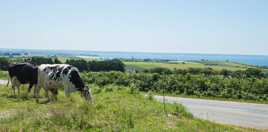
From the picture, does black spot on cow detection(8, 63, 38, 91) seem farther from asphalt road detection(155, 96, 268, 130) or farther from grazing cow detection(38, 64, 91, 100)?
asphalt road detection(155, 96, 268, 130)

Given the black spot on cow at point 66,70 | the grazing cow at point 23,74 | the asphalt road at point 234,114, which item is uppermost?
the black spot on cow at point 66,70

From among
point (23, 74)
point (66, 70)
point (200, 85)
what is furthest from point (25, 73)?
point (200, 85)

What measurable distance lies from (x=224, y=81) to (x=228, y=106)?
847cm

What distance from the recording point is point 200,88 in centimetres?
2955

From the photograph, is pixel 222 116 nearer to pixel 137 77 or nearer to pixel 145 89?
pixel 145 89

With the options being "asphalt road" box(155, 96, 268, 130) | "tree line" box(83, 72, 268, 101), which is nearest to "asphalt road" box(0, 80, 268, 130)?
"asphalt road" box(155, 96, 268, 130)

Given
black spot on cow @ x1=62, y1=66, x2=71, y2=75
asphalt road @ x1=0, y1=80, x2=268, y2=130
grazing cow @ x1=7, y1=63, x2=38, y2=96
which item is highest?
black spot on cow @ x1=62, y1=66, x2=71, y2=75

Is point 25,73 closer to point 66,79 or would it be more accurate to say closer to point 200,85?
point 66,79

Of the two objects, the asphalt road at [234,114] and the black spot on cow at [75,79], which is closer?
the black spot on cow at [75,79]

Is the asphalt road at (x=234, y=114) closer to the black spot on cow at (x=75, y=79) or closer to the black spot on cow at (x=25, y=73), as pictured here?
the black spot on cow at (x=75, y=79)

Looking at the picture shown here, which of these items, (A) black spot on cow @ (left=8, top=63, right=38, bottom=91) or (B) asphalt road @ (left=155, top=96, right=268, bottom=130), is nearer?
(A) black spot on cow @ (left=8, top=63, right=38, bottom=91)

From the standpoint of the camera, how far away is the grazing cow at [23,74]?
15711mm

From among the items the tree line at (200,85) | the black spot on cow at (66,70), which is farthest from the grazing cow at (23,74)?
the tree line at (200,85)

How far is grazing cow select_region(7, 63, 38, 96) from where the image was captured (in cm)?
1571
